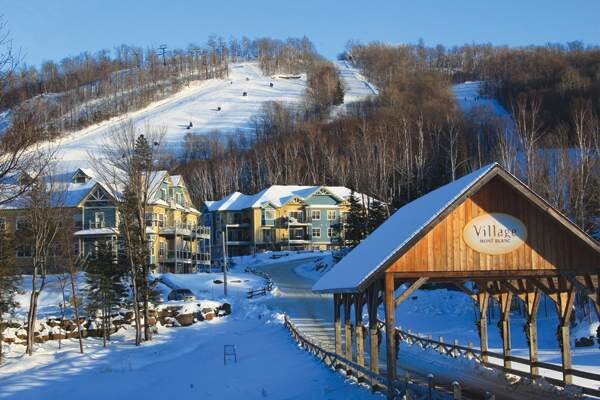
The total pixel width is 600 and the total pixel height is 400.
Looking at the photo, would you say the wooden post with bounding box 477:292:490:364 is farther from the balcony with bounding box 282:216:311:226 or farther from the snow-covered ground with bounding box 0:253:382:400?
the balcony with bounding box 282:216:311:226

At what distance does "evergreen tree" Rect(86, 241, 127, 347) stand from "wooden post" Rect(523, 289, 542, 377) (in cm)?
2847

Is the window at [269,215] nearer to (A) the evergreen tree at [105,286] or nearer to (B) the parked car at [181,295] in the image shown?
(B) the parked car at [181,295]

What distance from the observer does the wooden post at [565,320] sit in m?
18.2

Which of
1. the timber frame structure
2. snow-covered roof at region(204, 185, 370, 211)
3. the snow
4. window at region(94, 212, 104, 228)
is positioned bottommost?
the timber frame structure

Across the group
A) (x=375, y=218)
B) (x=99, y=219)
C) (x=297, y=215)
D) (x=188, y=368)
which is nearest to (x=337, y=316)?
(x=188, y=368)

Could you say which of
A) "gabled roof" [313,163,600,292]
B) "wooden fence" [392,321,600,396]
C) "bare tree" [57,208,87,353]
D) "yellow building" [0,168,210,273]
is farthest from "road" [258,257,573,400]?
"yellow building" [0,168,210,273]

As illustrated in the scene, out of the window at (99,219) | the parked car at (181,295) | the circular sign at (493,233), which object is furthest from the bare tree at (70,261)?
the circular sign at (493,233)

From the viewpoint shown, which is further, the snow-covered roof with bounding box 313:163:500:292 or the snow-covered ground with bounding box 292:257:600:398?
the snow-covered ground with bounding box 292:257:600:398

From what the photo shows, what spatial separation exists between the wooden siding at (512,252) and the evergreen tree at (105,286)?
29.8 meters

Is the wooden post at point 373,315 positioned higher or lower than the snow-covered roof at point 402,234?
lower

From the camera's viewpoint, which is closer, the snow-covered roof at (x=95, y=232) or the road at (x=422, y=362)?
the road at (x=422, y=362)

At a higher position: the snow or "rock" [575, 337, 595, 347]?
the snow

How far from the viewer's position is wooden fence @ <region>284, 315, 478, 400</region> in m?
15.3

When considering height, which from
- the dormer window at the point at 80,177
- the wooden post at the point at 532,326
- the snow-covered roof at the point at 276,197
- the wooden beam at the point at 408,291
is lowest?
the wooden post at the point at 532,326
